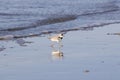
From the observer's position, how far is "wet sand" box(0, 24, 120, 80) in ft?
39.4

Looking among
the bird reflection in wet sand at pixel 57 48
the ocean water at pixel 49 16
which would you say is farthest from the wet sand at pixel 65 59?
the ocean water at pixel 49 16

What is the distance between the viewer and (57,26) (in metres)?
24.3

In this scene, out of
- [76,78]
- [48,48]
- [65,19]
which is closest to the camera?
[76,78]

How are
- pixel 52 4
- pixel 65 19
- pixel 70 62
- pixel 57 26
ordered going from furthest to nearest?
1. pixel 52 4
2. pixel 65 19
3. pixel 57 26
4. pixel 70 62

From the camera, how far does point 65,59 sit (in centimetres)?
1398

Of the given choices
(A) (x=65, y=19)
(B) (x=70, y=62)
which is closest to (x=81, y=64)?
(B) (x=70, y=62)

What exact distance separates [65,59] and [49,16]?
14446 millimetres

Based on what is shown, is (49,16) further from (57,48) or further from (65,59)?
(65,59)

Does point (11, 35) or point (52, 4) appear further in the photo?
point (52, 4)

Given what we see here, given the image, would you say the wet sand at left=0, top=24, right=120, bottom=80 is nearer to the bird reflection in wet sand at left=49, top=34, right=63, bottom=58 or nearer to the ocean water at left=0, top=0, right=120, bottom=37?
the bird reflection in wet sand at left=49, top=34, right=63, bottom=58

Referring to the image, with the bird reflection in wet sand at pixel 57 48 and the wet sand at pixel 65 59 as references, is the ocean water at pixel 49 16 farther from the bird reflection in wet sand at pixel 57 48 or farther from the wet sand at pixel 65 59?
the bird reflection in wet sand at pixel 57 48

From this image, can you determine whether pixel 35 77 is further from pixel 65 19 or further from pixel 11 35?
pixel 65 19

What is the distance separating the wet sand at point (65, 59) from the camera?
12.0m

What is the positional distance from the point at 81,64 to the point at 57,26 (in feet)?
36.5
